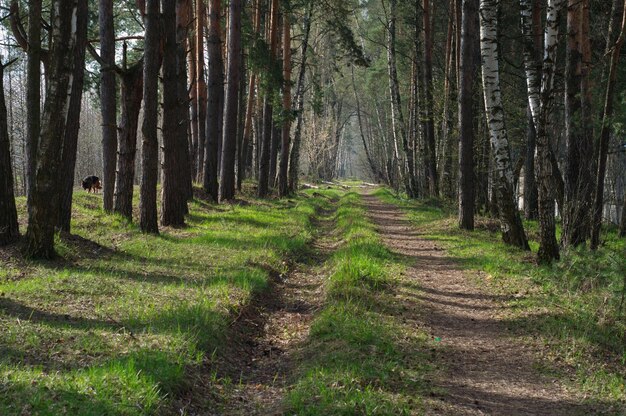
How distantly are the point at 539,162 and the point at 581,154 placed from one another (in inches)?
89.6

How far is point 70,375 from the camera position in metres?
4.10

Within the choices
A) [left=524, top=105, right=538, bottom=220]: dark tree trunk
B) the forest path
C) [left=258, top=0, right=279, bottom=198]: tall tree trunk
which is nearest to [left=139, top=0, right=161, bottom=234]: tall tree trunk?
the forest path

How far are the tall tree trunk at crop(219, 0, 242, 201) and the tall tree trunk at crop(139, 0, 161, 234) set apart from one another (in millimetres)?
6702

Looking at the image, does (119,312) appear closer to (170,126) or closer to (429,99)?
(170,126)

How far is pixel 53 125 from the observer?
25.6ft

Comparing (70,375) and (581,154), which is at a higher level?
(581,154)

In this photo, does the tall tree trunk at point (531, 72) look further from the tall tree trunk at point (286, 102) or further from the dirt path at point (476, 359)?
the tall tree trunk at point (286, 102)

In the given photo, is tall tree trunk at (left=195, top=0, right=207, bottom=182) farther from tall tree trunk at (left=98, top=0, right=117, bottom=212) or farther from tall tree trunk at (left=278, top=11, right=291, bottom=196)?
tall tree trunk at (left=98, top=0, right=117, bottom=212)

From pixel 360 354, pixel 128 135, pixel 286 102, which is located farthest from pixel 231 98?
pixel 360 354

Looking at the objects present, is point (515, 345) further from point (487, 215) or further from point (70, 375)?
point (487, 215)

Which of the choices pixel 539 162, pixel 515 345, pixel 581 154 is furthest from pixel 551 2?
pixel 515 345

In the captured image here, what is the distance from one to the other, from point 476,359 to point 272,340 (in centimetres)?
218

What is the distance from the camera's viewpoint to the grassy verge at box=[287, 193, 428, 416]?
13.8 ft

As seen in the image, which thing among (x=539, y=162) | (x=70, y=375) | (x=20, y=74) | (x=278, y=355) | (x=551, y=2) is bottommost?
(x=278, y=355)
